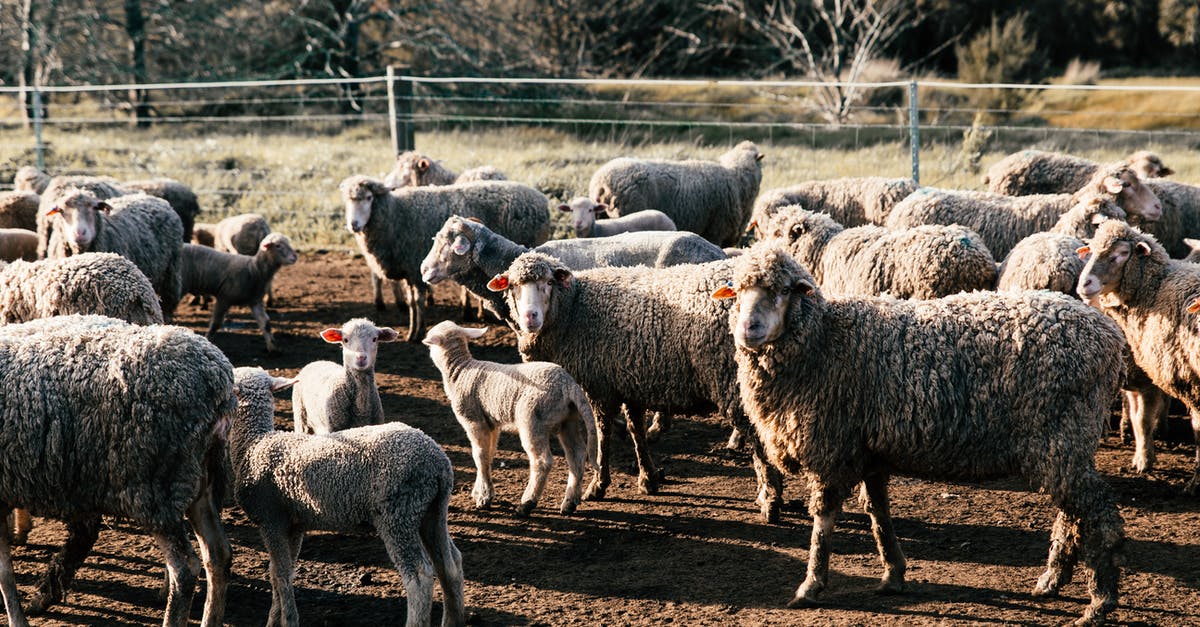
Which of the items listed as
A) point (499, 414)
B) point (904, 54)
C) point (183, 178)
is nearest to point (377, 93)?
point (183, 178)

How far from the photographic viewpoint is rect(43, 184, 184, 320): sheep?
360 inches

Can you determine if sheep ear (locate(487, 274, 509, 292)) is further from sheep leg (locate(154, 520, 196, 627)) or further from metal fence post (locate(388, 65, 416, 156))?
metal fence post (locate(388, 65, 416, 156))

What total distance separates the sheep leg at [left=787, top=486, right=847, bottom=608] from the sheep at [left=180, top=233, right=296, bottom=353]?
618cm

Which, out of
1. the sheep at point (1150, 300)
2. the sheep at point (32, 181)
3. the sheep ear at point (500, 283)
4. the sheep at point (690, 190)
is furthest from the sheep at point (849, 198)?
the sheep at point (32, 181)

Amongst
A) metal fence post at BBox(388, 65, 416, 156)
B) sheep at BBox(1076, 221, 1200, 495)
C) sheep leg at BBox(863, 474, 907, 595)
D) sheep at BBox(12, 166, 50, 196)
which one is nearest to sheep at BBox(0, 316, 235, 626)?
sheep leg at BBox(863, 474, 907, 595)

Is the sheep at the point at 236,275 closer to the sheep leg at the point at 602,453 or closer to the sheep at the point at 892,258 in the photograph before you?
the sheep leg at the point at 602,453

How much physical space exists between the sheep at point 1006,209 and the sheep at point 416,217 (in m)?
3.37

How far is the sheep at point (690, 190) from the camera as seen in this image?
11961mm

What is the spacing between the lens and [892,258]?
803 centimetres

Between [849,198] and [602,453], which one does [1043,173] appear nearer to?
[849,198]

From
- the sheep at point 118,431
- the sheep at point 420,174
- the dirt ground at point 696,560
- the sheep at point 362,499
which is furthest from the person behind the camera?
the sheep at point 420,174

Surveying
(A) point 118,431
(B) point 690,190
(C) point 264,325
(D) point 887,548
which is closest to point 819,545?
(D) point 887,548

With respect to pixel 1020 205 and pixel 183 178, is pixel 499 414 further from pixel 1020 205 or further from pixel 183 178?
pixel 183 178

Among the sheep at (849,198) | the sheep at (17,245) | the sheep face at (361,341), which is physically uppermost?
the sheep at (849,198)
